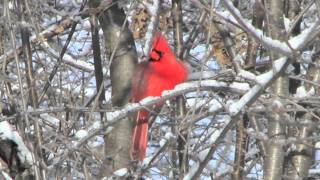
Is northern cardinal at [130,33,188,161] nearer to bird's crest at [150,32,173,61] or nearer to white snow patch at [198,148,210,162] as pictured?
bird's crest at [150,32,173,61]

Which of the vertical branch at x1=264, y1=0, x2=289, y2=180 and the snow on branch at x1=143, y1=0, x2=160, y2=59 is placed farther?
the snow on branch at x1=143, y1=0, x2=160, y2=59

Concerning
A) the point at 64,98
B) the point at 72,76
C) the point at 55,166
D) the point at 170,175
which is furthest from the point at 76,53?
the point at 55,166

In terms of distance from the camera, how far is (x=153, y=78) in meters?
3.31

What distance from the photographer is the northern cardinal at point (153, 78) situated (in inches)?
130

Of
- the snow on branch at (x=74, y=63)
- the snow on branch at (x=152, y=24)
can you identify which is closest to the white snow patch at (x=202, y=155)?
the snow on branch at (x=152, y=24)

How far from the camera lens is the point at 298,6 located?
3936 mm

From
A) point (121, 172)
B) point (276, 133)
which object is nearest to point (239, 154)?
point (276, 133)

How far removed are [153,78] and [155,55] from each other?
13cm

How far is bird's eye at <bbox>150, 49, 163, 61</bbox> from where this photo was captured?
3.35 m

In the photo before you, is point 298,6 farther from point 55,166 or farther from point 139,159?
point 55,166

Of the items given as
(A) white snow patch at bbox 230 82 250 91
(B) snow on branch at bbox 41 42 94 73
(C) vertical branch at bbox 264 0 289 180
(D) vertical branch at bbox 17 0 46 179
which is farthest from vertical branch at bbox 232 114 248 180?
(B) snow on branch at bbox 41 42 94 73

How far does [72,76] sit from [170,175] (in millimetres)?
1152

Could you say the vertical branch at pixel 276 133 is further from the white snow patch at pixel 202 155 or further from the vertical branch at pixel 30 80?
the vertical branch at pixel 30 80

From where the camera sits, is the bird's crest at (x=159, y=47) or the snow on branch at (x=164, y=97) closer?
the snow on branch at (x=164, y=97)
